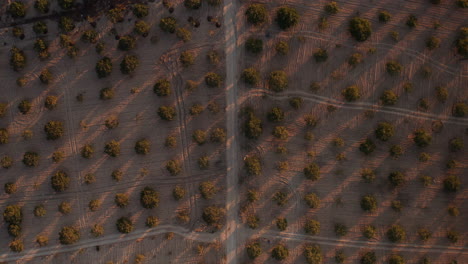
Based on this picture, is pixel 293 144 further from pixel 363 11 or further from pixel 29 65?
pixel 29 65

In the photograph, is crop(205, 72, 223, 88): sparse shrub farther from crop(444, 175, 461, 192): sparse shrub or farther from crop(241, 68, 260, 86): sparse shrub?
crop(444, 175, 461, 192): sparse shrub

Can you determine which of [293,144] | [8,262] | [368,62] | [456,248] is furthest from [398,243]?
[8,262]

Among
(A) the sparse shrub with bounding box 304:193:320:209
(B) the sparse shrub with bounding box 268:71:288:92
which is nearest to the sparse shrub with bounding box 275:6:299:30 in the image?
(B) the sparse shrub with bounding box 268:71:288:92

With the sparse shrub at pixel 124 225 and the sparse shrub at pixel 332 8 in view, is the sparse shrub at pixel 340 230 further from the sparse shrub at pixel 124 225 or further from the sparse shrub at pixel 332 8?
the sparse shrub at pixel 332 8

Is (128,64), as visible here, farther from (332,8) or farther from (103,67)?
(332,8)

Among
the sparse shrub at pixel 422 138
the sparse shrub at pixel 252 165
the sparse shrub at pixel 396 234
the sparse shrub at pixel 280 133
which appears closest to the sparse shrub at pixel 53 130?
the sparse shrub at pixel 252 165

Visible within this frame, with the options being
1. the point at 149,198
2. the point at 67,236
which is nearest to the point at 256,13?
the point at 149,198
